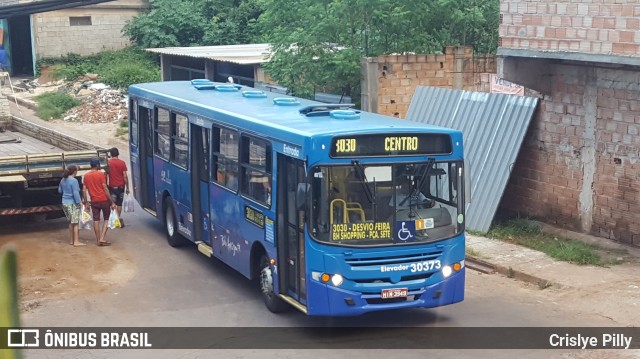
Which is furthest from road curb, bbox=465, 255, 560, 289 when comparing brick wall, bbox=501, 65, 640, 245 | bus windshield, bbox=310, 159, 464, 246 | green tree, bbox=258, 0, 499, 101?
green tree, bbox=258, 0, 499, 101

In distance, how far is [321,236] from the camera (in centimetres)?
911

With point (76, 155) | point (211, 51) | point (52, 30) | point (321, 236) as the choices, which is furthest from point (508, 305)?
point (52, 30)

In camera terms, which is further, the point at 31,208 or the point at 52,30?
the point at 52,30

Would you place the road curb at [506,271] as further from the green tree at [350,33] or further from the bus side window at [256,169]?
the green tree at [350,33]

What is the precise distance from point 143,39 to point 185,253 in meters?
26.7

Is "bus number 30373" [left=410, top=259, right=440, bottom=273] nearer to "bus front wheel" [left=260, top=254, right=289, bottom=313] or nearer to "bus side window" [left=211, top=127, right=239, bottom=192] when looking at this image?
"bus front wheel" [left=260, top=254, right=289, bottom=313]

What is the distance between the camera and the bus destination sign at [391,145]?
9.23 m

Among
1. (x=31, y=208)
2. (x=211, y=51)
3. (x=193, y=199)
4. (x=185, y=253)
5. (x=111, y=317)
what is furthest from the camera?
(x=211, y=51)

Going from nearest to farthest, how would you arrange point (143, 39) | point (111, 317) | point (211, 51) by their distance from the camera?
1. point (111, 317)
2. point (211, 51)
3. point (143, 39)

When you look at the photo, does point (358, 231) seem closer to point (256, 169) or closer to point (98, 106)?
point (256, 169)

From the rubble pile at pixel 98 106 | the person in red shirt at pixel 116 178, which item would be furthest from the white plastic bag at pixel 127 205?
the rubble pile at pixel 98 106

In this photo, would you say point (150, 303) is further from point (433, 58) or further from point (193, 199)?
point (433, 58)

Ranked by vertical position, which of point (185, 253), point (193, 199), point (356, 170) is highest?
point (356, 170)

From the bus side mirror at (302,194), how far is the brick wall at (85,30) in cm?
3362
